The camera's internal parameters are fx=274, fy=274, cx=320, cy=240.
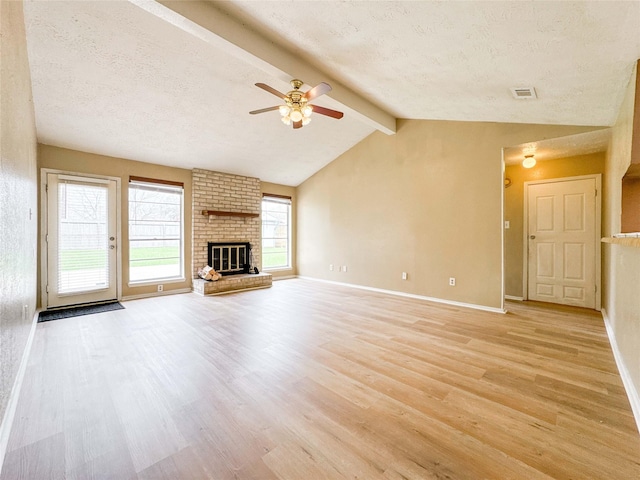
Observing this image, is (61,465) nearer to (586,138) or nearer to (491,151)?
(491,151)

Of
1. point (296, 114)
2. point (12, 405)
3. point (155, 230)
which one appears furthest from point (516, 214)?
point (155, 230)

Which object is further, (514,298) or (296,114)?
(514,298)

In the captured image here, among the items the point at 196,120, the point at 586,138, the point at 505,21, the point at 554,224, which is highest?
the point at 196,120

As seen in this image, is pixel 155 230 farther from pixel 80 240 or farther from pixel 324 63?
pixel 324 63

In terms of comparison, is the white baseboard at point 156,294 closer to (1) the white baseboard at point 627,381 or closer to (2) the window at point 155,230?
(2) the window at point 155,230

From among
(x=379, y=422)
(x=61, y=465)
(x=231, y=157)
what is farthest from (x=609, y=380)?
(x=231, y=157)

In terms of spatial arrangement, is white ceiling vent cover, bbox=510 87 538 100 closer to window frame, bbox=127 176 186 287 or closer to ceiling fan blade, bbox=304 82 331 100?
ceiling fan blade, bbox=304 82 331 100

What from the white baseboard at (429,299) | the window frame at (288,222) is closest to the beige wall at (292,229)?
the window frame at (288,222)

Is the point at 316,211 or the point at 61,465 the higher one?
the point at 316,211

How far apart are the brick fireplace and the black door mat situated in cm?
137

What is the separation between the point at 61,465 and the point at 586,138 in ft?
18.9

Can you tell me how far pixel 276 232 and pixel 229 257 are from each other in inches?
60.4

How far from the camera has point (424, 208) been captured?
15.7 ft

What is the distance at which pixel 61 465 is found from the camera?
1.36 metres
